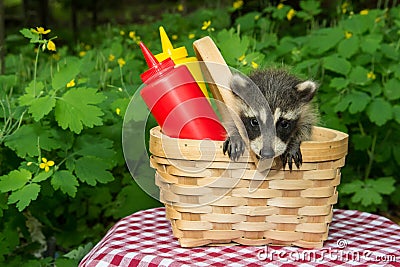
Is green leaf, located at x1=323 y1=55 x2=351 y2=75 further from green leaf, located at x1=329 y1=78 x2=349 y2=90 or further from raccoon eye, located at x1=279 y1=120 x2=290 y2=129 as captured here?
raccoon eye, located at x1=279 y1=120 x2=290 y2=129

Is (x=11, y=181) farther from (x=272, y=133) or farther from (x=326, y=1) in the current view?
(x=326, y=1)

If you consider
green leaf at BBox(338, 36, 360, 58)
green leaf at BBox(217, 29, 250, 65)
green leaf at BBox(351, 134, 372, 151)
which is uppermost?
green leaf at BBox(217, 29, 250, 65)

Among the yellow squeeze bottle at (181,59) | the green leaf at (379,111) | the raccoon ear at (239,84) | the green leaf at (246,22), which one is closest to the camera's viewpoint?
the raccoon ear at (239,84)

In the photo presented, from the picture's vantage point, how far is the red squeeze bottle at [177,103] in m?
2.20

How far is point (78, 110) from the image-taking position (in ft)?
9.62

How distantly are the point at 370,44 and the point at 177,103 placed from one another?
2.11 metres

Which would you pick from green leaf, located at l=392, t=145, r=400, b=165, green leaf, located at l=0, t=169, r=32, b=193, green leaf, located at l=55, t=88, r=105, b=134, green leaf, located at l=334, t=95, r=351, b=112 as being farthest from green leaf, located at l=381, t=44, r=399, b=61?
green leaf, located at l=0, t=169, r=32, b=193

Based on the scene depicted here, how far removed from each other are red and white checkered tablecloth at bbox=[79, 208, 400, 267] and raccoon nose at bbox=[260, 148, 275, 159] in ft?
1.08

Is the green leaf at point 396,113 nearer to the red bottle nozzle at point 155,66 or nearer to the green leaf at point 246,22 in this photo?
the green leaf at point 246,22

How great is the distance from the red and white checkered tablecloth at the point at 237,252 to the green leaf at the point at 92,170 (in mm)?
574

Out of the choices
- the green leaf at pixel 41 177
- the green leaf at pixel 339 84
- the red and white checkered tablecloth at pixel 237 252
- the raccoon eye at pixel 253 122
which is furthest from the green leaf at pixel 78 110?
the green leaf at pixel 339 84

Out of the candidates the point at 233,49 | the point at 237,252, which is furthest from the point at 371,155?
the point at 237,252

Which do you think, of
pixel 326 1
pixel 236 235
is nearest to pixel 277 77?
pixel 236 235

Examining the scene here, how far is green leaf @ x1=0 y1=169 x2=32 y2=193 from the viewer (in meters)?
2.76
